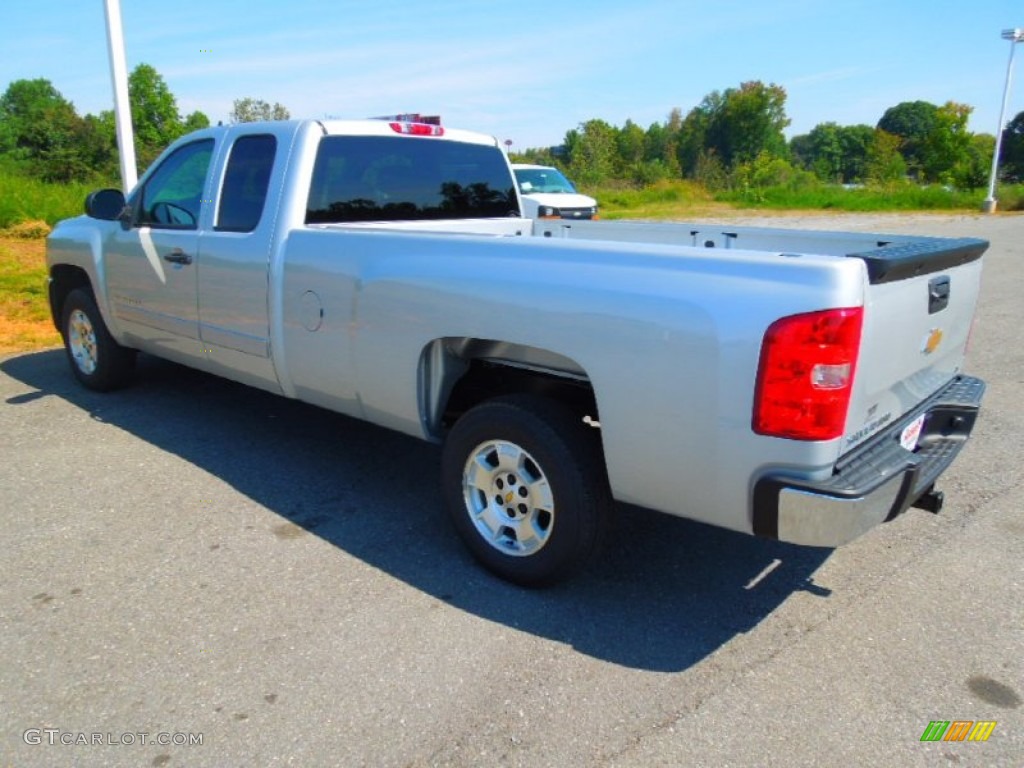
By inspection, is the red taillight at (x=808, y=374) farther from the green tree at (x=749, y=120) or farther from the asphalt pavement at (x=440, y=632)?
the green tree at (x=749, y=120)

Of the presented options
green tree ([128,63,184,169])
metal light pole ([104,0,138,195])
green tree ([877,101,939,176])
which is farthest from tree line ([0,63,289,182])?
green tree ([877,101,939,176])

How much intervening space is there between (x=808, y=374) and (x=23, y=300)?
10018 millimetres

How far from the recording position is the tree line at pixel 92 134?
48594 millimetres

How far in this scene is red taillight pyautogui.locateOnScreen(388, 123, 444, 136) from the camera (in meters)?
4.69

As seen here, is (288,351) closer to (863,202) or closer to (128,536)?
(128,536)

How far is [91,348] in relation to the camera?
610 cm

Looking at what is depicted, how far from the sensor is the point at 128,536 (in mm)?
3846

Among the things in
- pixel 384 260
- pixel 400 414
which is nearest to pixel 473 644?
pixel 400 414

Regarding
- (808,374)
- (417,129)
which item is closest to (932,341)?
(808,374)

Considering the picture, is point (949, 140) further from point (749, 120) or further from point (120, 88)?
point (120, 88)

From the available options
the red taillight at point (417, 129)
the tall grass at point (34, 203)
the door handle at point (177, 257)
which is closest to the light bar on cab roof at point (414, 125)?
the red taillight at point (417, 129)

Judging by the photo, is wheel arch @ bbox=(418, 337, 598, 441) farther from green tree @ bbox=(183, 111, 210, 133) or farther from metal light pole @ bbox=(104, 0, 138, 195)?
green tree @ bbox=(183, 111, 210, 133)

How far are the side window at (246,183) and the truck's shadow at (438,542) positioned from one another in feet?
4.74

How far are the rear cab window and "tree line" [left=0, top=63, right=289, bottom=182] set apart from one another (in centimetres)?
3304
